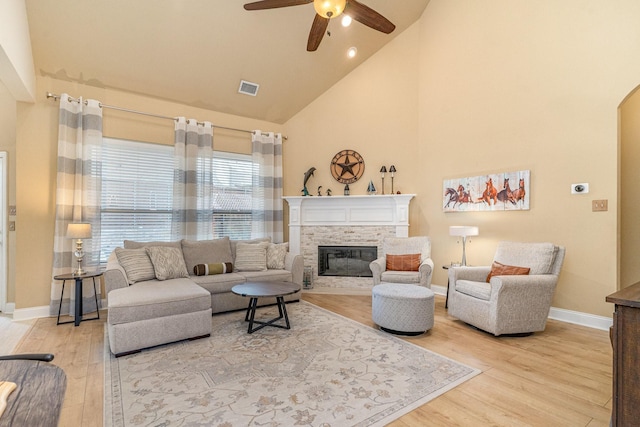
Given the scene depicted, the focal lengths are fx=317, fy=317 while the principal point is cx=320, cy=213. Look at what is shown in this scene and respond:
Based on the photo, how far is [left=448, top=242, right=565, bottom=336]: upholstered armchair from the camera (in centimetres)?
313

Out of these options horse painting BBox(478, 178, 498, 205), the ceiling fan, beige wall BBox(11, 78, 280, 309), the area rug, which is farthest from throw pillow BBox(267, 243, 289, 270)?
horse painting BBox(478, 178, 498, 205)

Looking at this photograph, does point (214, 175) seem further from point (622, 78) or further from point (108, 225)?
point (622, 78)

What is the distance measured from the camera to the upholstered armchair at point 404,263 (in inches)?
162

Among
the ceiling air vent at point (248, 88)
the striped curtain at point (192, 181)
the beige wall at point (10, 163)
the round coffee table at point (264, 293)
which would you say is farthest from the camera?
the ceiling air vent at point (248, 88)

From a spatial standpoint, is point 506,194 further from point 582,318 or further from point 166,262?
point 166,262

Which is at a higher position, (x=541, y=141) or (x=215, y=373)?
(x=541, y=141)

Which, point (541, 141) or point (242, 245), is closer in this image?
point (541, 141)

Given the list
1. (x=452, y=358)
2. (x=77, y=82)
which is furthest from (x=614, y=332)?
(x=77, y=82)

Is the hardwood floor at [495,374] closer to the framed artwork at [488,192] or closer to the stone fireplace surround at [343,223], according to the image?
the framed artwork at [488,192]

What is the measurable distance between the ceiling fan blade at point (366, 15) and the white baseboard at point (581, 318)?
3708 millimetres

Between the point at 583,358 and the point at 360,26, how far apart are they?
4.74 metres

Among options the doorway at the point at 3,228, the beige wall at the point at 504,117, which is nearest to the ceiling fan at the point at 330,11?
the beige wall at the point at 504,117

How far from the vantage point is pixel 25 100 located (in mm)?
3732

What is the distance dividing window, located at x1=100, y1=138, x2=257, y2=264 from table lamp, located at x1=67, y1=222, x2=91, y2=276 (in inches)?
18.3
